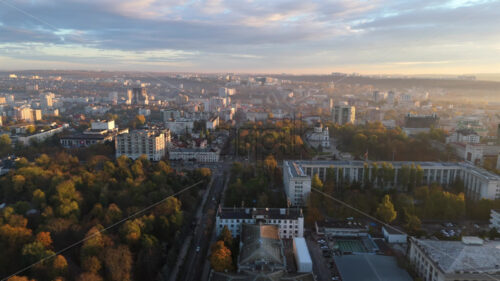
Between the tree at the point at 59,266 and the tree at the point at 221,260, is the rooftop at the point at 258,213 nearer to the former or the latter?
the tree at the point at 221,260

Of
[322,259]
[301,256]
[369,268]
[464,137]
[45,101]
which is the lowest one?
[322,259]

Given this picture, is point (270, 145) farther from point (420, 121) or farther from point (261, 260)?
point (420, 121)

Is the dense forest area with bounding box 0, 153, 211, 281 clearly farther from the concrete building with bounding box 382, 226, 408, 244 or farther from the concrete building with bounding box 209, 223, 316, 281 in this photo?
the concrete building with bounding box 382, 226, 408, 244

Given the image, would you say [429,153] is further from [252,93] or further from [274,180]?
Result: [252,93]

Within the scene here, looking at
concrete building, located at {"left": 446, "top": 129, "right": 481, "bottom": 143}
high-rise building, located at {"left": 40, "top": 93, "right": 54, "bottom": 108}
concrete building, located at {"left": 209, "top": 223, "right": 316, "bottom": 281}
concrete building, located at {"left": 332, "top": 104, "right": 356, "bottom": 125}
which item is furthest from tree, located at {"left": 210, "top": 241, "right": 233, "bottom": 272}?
high-rise building, located at {"left": 40, "top": 93, "right": 54, "bottom": 108}

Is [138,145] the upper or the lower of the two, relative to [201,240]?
upper

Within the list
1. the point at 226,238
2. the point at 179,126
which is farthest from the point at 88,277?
the point at 179,126

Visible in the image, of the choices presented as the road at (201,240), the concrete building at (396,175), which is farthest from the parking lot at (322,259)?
the road at (201,240)

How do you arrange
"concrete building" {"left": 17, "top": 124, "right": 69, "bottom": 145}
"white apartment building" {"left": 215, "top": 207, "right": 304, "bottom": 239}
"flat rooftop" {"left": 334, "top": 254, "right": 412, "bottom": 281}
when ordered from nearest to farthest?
"flat rooftop" {"left": 334, "top": 254, "right": 412, "bottom": 281}, "white apartment building" {"left": 215, "top": 207, "right": 304, "bottom": 239}, "concrete building" {"left": 17, "top": 124, "right": 69, "bottom": 145}
